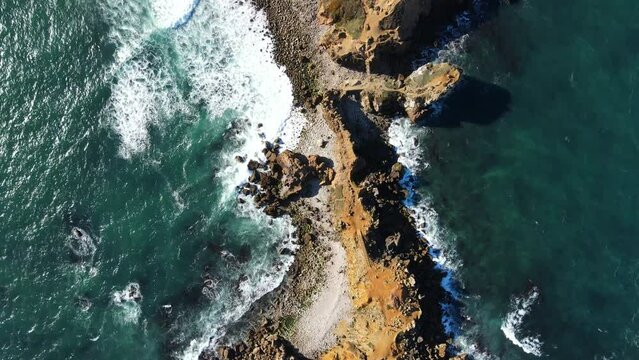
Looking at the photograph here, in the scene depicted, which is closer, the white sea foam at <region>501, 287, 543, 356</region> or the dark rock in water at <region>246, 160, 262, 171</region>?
the white sea foam at <region>501, 287, 543, 356</region>

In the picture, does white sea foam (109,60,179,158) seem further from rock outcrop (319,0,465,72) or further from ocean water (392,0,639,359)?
ocean water (392,0,639,359)

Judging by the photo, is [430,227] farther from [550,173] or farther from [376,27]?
[376,27]

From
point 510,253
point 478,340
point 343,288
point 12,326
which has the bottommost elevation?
point 478,340

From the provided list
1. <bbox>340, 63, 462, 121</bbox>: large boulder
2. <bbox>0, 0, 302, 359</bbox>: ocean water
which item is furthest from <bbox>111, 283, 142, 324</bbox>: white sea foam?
<bbox>340, 63, 462, 121</bbox>: large boulder

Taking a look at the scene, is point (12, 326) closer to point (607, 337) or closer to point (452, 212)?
point (452, 212)

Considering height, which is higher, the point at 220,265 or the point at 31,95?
the point at 31,95

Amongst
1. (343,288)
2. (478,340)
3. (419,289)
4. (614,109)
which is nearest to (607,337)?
(478,340)
